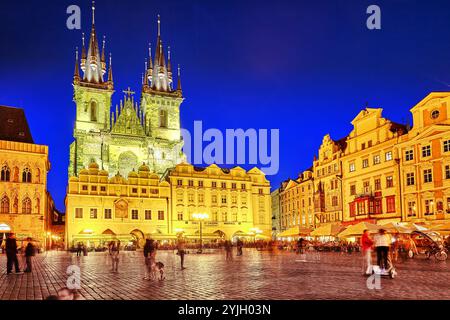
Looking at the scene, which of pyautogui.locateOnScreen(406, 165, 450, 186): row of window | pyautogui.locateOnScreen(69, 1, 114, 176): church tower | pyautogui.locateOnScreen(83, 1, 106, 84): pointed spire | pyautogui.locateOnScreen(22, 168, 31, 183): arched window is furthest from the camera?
pyautogui.locateOnScreen(83, 1, 106, 84): pointed spire

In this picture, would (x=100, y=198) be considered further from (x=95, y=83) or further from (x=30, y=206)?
(x=95, y=83)

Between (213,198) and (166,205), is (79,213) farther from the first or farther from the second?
(213,198)

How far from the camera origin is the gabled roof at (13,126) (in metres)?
58.4

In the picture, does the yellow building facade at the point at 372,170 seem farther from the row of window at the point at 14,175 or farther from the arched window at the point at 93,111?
the arched window at the point at 93,111

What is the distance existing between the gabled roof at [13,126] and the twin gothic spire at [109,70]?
873 inches

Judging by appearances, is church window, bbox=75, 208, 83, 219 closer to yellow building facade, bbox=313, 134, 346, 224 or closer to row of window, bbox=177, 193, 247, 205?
row of window, bbox=177, 193, 247, 205

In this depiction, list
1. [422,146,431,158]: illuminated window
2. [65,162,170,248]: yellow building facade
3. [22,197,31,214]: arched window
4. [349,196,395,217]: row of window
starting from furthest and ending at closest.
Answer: [65,162,170,248]: yellow building facade, [22,197,31,214]: arched window, [349,196,395,217]: row of window, [422,146,431,158]: illuminated window

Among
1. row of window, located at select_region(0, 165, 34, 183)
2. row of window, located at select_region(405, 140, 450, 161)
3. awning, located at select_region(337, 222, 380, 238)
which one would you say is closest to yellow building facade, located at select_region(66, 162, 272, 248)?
row of window, located at select_region(0, 165, 34, 183)

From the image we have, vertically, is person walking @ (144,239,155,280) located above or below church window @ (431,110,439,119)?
below

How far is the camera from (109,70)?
87.6 metres

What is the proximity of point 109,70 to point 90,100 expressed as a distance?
8.16m

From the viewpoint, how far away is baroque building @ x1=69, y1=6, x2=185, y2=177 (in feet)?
258

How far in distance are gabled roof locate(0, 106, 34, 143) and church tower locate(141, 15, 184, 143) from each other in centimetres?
2601

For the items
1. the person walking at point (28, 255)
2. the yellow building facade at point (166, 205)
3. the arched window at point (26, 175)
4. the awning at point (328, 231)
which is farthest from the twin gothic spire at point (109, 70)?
the person walking at point (28, 255)
